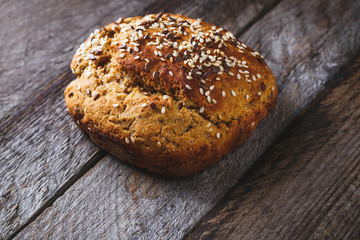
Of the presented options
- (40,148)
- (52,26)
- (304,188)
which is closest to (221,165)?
(304,188)

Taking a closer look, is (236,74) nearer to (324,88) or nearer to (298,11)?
(324,88)

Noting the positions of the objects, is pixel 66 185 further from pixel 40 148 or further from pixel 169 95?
pixel 169 95

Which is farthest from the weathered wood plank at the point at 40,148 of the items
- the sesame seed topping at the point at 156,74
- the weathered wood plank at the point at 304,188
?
the weathered wood plank at the point at 304,188

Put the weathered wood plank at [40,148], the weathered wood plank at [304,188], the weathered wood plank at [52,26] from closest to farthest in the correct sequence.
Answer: the weathered wood plank at [304,188], the weathered wood plank at [40,148], the weathered wood plank at [52,26]

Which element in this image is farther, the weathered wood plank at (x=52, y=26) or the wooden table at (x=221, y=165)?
the weathered wood plank at (x=52, y=26)

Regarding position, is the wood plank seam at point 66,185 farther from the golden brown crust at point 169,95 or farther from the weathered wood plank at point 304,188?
the weathered wood plank at point 304,188

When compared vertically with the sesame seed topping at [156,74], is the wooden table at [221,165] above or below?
below

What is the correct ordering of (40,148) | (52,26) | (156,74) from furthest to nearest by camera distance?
(52,26), (40,148), (156,74)
